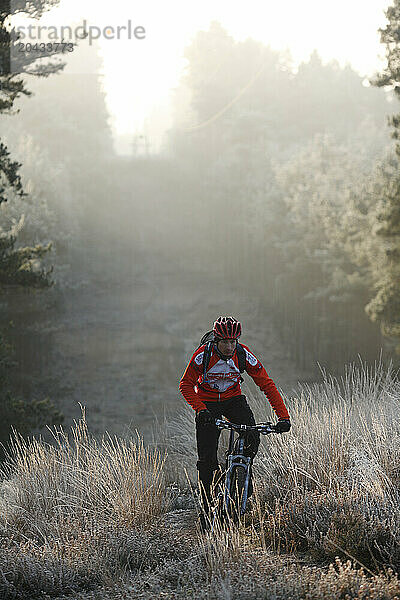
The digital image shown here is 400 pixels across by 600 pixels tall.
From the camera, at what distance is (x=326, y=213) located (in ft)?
91.1

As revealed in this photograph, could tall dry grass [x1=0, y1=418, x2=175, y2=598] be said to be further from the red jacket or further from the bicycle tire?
the red jacket

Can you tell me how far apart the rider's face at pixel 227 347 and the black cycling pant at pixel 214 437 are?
49cm

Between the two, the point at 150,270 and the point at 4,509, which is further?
the point at 150,270

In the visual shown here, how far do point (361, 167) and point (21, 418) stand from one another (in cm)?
2137

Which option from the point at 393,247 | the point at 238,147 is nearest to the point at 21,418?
the point at 393,247

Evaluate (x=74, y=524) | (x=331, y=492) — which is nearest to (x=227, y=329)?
(x=331, y=492)

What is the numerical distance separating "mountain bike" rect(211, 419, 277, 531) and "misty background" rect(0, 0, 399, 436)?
1320 centimetres

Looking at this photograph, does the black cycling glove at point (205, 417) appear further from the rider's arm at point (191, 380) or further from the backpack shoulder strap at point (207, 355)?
the backpack shoulder strap at point (207, 355)

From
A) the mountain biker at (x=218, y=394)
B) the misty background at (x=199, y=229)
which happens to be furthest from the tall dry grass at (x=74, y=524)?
the misty background at (x=199, y=229)

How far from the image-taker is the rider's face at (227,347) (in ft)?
16.8

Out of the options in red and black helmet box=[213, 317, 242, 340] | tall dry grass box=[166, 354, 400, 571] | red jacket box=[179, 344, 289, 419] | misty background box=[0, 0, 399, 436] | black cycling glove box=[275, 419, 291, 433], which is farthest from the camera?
misty background box=[0, 0, 399, 436]

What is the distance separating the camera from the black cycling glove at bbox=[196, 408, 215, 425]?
4.98m

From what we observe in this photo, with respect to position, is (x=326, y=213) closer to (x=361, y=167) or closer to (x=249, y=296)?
(x=361, y=167)

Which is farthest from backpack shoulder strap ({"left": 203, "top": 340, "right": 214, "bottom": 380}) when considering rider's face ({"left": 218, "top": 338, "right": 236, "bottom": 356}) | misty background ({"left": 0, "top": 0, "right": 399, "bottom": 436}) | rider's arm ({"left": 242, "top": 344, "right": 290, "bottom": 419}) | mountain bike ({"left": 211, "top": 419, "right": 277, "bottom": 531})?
misty background ({"left": 0, "top": 0, "right": 399, "bottom": 436})
